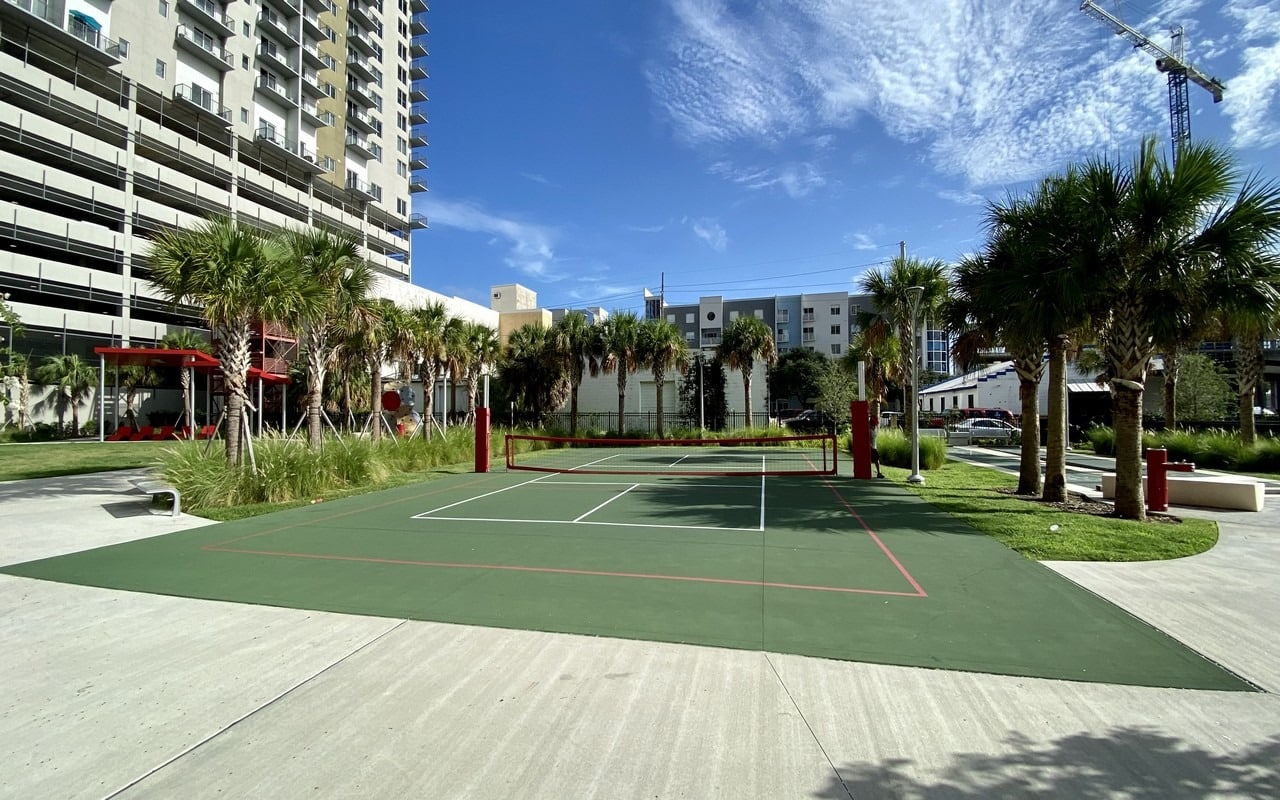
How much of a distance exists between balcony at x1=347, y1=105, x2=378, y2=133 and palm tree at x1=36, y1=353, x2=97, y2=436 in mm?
37727

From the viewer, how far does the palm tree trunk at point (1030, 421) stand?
1423cm

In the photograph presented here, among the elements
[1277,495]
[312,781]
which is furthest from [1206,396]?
[312,781]

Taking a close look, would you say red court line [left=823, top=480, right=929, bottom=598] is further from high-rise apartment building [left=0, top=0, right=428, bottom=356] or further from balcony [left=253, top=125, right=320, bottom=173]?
balcony [left=253, top=125, right=320, bottom=173]

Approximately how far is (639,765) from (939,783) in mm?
1513

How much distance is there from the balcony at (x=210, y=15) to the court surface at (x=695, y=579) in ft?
185

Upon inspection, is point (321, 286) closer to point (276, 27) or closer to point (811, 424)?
point (811, 424)

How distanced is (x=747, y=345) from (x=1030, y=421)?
22782mm

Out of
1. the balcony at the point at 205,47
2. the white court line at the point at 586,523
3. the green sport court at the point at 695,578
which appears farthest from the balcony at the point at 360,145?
the white court line at the point at 586,523

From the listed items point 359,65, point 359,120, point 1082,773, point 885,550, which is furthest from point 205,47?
point 1082,773

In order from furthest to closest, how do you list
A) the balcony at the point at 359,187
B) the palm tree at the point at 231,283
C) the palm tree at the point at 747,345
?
1. the balcony at the point at 359,187
2. the palm tree at the point at 747,345
3. the palm tree at the point at 231,283

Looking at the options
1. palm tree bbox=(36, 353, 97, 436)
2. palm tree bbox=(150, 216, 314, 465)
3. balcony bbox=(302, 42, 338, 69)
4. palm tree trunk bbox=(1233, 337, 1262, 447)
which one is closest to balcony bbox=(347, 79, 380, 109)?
balcony bbox=(302, 42, 338, 69)

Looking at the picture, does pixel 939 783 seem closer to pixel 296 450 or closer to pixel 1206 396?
pixel 296 450

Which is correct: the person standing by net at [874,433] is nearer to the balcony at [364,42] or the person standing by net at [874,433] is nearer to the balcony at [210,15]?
the balcony at [210,15]

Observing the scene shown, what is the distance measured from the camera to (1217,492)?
12445 millimetres
